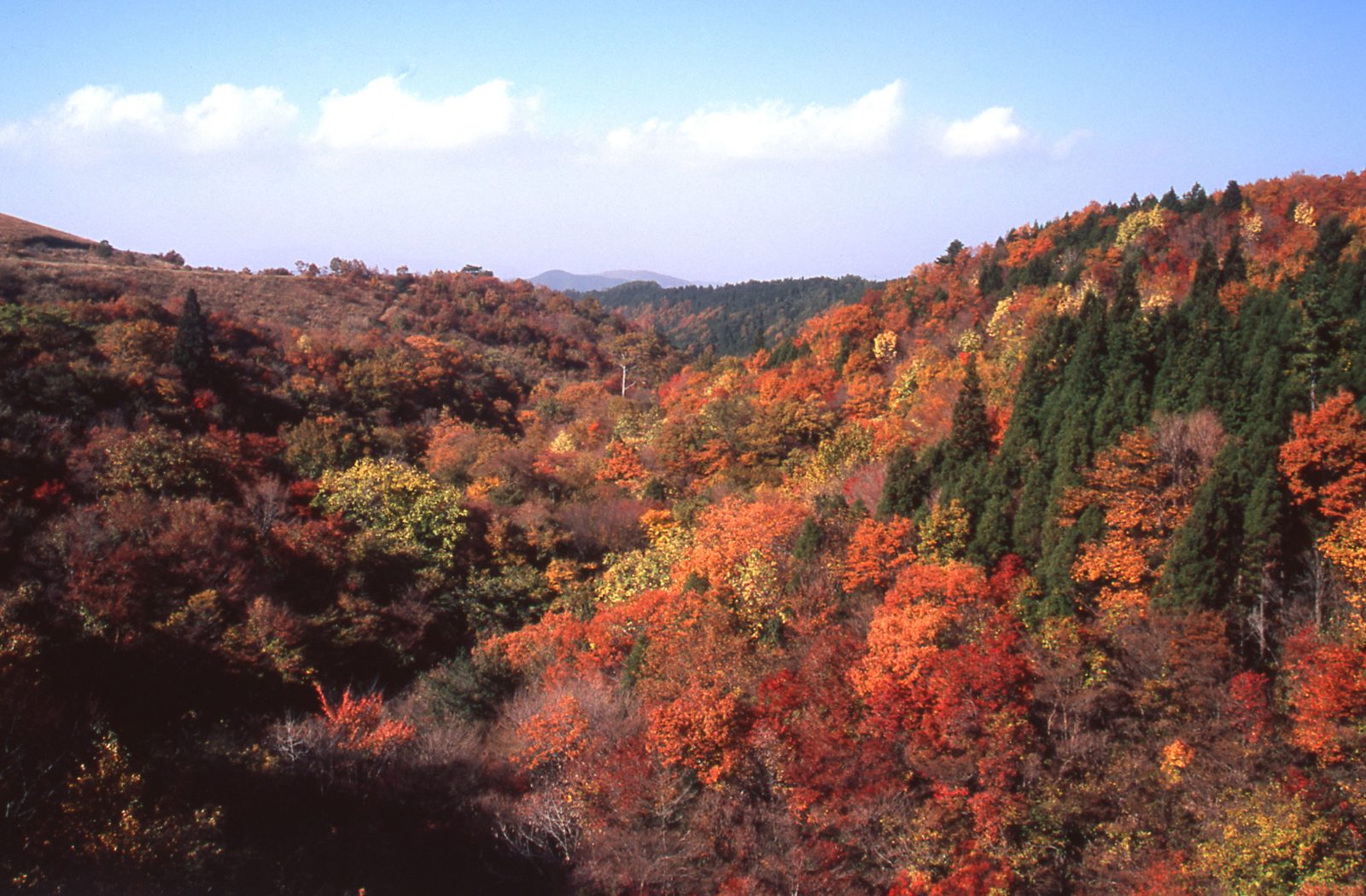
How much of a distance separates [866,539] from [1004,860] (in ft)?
31.2

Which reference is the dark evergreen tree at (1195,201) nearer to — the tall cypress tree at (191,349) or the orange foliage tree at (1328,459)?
the orange foliage tree at (1328,459)

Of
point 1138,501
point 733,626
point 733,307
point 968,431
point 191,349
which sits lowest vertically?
point 733,626

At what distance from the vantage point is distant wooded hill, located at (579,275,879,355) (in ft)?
360

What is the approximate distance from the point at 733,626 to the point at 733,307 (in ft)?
374

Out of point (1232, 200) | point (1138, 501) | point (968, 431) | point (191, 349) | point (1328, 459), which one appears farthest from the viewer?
point (1232, 200)

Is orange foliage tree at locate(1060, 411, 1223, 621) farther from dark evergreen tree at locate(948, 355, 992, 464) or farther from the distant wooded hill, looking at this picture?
the distant wooded hill

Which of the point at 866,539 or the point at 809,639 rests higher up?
the point at 866,539

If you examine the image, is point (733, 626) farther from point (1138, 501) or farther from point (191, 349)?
point (191, 349)

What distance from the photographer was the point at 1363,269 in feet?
83.6

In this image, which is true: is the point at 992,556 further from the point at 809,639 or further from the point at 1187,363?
the point at 1187,363

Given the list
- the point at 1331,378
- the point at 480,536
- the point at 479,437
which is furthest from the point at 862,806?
the point at 479,437

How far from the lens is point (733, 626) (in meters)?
21.2

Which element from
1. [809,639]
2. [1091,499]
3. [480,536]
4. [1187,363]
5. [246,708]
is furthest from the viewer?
[480,536]

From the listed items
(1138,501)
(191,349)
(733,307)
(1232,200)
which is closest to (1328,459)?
(1138,501)
